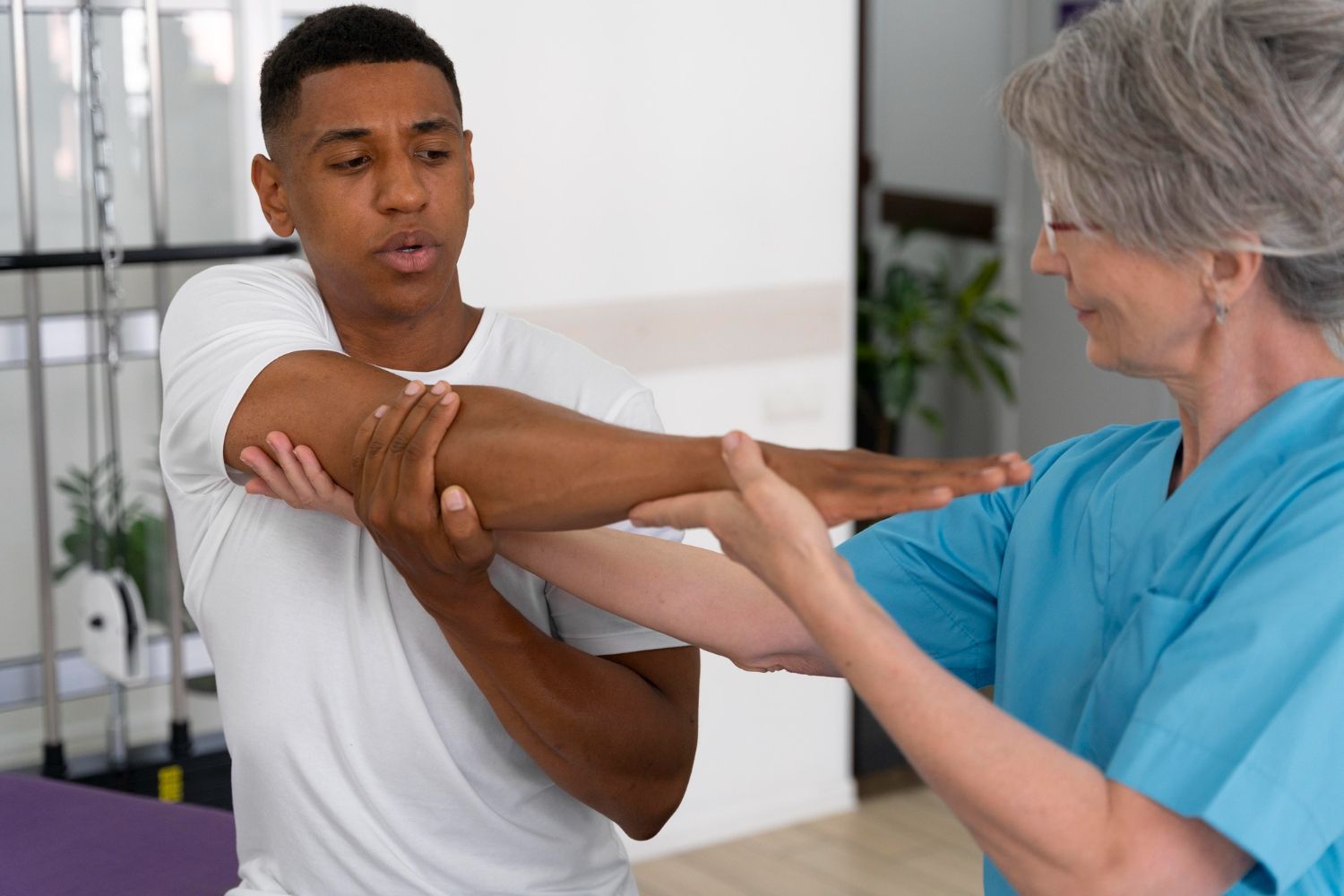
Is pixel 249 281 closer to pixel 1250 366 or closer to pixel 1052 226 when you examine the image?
pixel 1052 226

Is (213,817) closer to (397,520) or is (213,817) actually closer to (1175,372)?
(397,520)

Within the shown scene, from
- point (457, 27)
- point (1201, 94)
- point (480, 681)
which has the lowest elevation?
point (480, 681)

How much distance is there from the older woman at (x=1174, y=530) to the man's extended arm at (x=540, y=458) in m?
0.03

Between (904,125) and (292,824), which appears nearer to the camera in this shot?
(292,824)

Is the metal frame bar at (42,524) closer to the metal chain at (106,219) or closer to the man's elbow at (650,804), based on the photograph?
the metal chain at (106,219)

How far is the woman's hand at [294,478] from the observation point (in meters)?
1.29

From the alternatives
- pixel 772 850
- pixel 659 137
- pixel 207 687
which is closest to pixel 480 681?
pixel 207 687

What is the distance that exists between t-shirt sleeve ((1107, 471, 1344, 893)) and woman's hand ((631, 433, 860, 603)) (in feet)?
0.66

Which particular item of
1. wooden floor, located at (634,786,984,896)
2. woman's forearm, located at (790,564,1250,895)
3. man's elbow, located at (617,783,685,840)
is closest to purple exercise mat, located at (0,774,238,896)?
man's elbow, located at (617,783,685,840)

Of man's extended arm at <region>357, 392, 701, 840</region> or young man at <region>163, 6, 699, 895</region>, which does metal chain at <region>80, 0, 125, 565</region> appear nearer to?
young man at <region>163, 6, 699, 895</region>

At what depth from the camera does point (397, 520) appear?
1.25 meters

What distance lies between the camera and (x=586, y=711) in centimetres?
137

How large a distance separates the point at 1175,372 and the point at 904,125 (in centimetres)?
418

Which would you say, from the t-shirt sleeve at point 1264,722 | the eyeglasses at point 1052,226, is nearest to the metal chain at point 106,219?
the eyeglasses at point 1052,226
